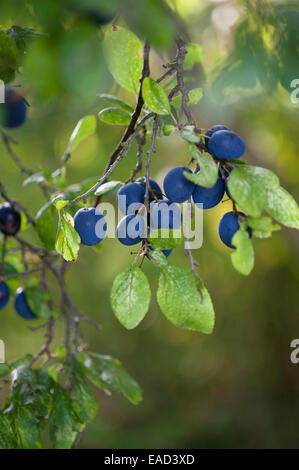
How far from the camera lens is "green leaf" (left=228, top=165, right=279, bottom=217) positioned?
50cm

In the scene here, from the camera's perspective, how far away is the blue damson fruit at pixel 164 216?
55cm

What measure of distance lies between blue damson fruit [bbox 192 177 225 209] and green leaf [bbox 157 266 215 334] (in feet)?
0.30

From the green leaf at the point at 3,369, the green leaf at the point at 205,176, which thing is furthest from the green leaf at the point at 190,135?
the green leaf at the point at 3,369

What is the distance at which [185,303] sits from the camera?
541mm

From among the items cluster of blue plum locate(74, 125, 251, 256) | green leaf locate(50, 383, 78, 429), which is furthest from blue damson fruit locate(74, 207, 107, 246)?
green leaf locate(50, 383, 78, 429)

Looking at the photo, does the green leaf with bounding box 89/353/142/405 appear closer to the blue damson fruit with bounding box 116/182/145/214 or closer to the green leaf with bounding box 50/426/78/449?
the green leaf with bounding box 50/426/78/449

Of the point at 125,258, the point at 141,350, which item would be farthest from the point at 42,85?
the point at 141,350

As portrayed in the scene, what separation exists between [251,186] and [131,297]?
0.64ft

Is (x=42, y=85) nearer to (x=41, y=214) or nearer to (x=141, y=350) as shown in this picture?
(x=41, y=214)

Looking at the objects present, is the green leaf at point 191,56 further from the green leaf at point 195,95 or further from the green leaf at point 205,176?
the green leaf at point 205,176

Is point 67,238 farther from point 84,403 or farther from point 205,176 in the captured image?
point 84,403

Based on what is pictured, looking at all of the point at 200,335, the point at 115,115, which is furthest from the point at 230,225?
the point at 200,335

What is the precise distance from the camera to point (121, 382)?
92 cm

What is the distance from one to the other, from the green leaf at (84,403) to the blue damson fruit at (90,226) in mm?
374
